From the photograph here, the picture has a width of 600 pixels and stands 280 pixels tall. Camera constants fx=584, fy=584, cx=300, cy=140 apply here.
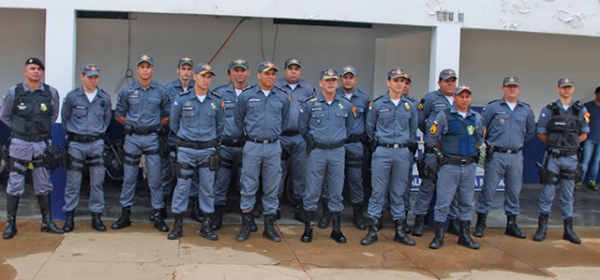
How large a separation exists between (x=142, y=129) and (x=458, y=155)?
11.8 ft

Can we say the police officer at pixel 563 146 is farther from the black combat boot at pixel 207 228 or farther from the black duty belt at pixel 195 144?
the black duty belt at pixel 195 144

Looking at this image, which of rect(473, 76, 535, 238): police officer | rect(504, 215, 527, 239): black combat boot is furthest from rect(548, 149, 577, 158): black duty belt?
rect(504, 215, 527, 239): black combat boot

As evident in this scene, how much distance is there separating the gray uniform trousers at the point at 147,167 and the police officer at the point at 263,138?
3.42 ft

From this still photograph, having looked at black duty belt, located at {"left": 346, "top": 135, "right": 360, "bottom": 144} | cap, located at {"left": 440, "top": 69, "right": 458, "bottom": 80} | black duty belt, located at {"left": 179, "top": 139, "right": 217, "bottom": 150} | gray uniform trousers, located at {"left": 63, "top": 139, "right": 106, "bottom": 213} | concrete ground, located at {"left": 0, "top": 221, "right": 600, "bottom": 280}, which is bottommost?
concrete ground, located at {"left": 0, "top": 221, "right": 600, "bottom": 280}

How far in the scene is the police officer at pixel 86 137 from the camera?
257 inches

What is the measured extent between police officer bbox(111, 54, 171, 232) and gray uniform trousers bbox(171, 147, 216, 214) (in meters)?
0.50

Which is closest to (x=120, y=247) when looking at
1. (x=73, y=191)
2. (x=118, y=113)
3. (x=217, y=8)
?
(x=73, y=191)

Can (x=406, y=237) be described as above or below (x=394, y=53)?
below

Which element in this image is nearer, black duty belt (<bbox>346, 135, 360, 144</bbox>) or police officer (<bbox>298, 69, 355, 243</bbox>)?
police officer (<bbox>298, 69, 355, 243</bbox>)

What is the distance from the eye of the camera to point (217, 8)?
22.5ft

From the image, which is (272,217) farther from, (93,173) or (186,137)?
(93,173)

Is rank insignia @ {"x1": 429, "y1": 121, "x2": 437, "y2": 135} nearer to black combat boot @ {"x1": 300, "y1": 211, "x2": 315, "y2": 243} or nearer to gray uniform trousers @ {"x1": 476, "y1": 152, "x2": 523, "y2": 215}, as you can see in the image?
gray uniform trousers @ {"x1": 476, "y1": 152, "x2": 523, "y2": 215}

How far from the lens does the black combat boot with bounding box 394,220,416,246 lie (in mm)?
6633

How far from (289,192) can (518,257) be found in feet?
10.8
